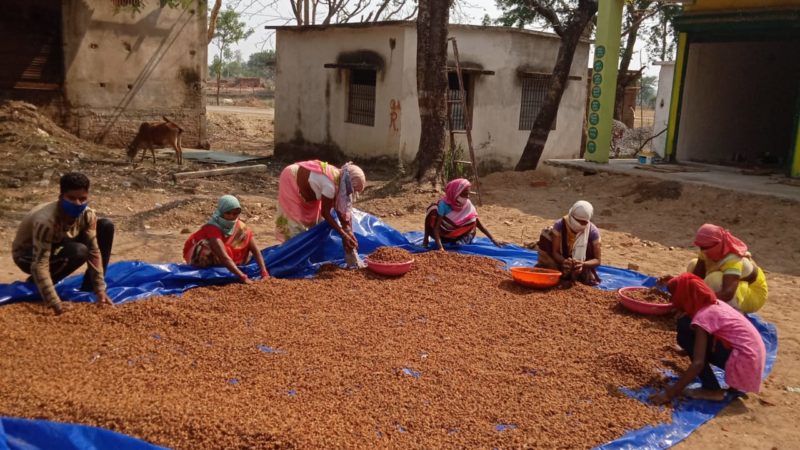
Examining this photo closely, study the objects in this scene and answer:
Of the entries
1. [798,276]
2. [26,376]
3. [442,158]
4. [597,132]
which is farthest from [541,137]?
[26,376]

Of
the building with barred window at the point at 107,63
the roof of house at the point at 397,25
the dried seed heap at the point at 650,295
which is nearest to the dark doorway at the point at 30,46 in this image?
the building with barred window at the point at 107,63

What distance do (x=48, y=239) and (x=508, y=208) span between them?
6.10 meters

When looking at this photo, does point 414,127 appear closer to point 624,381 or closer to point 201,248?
point 201,248

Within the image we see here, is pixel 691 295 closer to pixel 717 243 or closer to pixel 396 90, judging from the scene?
pixel 717 243

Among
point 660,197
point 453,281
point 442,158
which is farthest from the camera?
point 442,158

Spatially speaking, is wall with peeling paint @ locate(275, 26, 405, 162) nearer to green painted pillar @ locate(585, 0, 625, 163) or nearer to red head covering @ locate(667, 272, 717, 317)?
green painted pillar @ locate(585, 0, 625, 163)

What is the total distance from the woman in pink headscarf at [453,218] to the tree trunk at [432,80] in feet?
11.1

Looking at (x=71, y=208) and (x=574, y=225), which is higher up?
(x=71, y=208)

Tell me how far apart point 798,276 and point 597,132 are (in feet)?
17.1

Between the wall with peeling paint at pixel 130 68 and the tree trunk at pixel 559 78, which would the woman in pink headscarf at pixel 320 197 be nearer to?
the tree trunk at pixel 559 78

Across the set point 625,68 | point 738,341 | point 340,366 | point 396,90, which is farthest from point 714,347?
point 625,68

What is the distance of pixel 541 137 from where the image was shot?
484 inches

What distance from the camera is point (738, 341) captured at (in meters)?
3.45

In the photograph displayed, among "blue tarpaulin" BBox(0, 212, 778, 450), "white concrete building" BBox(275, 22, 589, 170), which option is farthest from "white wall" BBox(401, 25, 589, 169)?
"blue tarpaulin" BBox(0, 212, 778, 450)
